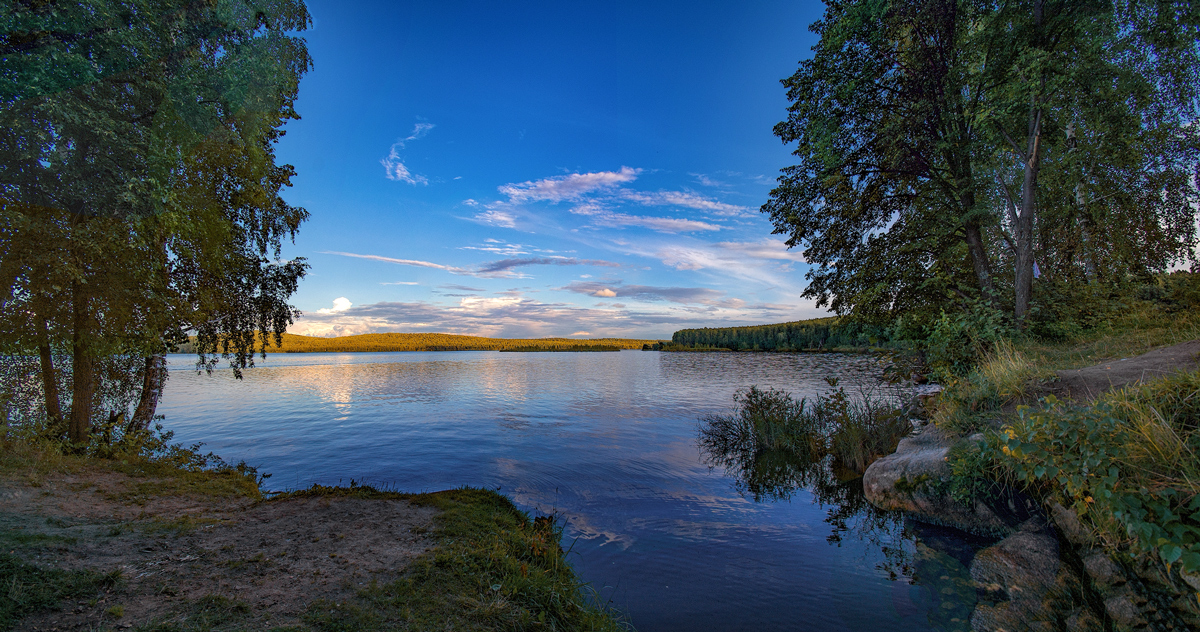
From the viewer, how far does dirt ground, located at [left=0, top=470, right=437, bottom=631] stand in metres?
3.65

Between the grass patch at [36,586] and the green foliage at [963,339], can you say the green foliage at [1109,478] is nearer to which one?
the green foliage at [963,339]

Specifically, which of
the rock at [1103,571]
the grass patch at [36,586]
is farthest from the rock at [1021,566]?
the grass patch at [36,586]

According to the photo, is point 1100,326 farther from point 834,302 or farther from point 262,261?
point 262,261

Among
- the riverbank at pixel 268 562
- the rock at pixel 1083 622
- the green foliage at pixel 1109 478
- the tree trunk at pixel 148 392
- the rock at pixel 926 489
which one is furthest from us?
the tree trunk at pixel 148 392

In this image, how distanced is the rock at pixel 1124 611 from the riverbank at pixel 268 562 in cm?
496

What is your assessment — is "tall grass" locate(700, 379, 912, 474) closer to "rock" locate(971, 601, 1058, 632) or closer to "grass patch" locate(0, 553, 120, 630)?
"rock" locate(971, 601, 1058, 632)

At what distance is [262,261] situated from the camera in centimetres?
1245

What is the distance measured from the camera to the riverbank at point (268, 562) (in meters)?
3.54

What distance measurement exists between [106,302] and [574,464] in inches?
431

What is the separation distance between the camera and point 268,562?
4.65 metres

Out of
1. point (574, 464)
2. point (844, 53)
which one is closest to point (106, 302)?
point (574, 464)

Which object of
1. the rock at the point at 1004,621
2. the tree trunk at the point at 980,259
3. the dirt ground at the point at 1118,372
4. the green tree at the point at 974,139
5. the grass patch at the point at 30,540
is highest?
the green tree at the point at 974,139

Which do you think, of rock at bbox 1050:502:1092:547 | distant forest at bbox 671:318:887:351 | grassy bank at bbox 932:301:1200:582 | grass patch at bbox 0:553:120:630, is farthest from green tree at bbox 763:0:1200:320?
distant forest at bbox 671:318:887:351

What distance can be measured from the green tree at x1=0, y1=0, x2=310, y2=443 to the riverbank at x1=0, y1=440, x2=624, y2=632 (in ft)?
10.6
